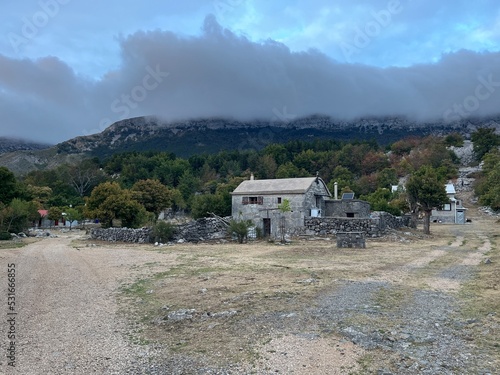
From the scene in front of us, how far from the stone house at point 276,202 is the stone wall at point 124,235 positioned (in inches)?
353

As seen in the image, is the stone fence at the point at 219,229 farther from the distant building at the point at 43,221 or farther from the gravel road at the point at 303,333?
the distant building at the point at 43,221

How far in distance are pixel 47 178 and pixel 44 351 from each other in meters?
116

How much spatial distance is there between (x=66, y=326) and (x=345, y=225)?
1134 inches

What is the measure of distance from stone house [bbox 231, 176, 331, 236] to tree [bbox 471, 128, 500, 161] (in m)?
99.9

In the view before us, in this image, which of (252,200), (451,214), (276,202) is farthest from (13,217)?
(451,214)

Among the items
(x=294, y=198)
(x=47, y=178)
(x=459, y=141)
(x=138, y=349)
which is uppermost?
(x=459, y=141)

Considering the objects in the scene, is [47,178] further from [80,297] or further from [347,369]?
[347,369]

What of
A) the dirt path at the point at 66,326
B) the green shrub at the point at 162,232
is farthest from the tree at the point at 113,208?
the dirt path at the point at 66,326

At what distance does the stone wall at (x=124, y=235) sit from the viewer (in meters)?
36.7

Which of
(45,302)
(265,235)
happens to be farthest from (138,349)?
(265,235)

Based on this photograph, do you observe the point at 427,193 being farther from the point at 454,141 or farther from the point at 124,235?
the point at 454,141

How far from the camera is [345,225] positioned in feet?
116

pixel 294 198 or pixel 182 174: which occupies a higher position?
pixel 182 174

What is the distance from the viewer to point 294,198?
127 ft
